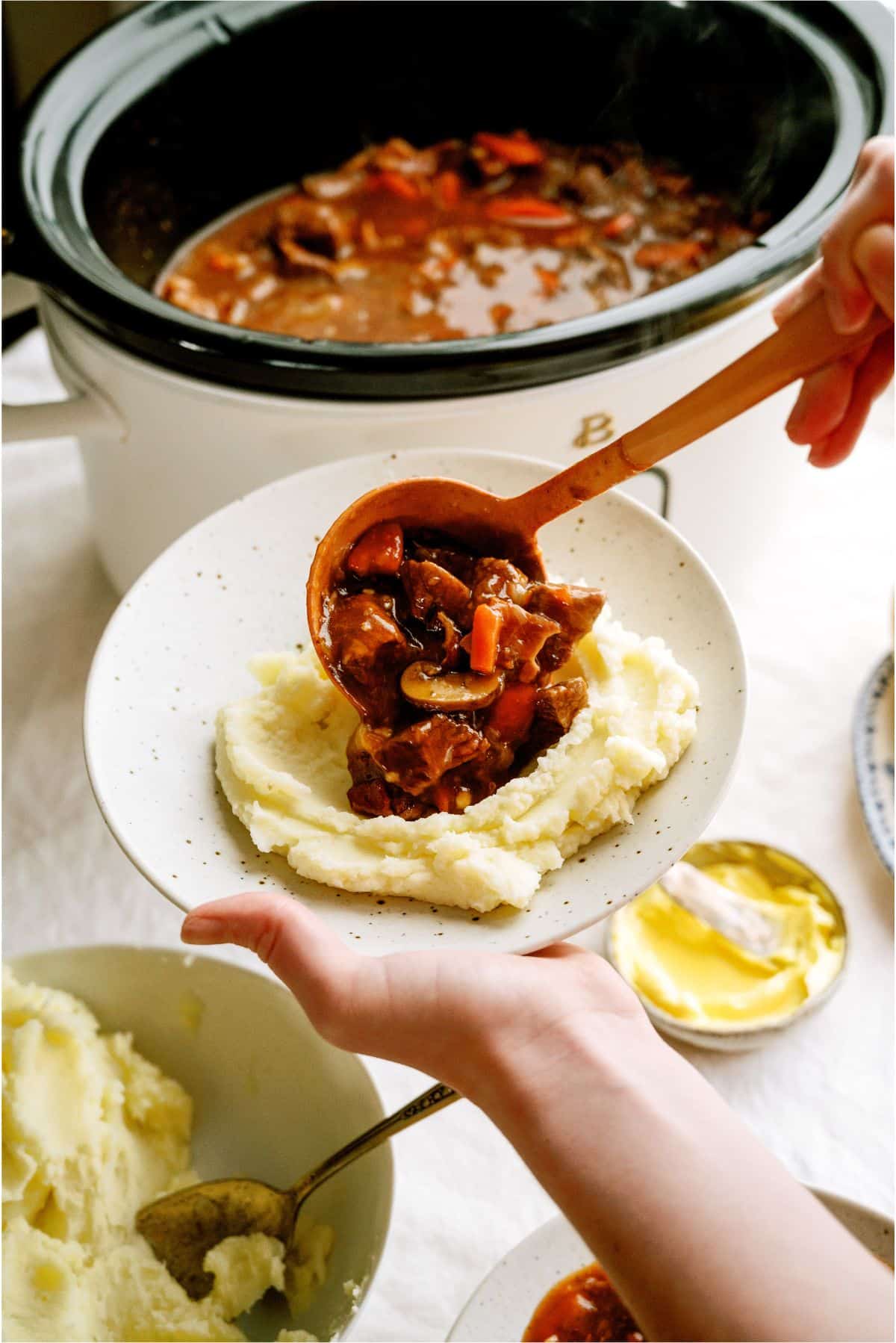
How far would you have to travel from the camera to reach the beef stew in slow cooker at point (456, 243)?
2.05 meters

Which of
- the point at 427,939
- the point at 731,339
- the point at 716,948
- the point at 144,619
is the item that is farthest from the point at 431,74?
the point at 427,939

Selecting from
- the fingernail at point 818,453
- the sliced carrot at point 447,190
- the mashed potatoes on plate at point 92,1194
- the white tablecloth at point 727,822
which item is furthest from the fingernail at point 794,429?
the sliced carrot at point 447,190

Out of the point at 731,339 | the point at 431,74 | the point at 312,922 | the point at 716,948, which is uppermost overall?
the point at 431,74

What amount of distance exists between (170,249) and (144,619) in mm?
1208

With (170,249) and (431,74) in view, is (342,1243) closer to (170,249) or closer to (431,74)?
(170,249)

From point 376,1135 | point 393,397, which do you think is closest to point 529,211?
point 393,397

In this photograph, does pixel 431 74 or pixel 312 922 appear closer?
pixel 312 922

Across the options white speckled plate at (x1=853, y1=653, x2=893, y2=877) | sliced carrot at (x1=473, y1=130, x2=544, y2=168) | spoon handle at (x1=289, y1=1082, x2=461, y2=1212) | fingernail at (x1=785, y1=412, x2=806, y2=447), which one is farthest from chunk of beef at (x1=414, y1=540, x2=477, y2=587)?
sliced carrot at (x1=473, y1=130, x2=544, y2=168)

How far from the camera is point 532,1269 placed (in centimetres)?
129

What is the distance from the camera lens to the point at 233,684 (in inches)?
51.8

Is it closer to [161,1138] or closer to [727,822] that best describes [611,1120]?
[161,1138]

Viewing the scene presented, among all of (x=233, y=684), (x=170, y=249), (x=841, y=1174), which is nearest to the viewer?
(x=233, y=684)

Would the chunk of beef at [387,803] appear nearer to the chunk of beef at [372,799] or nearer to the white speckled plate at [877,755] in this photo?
the chunk of beef at [372,799]

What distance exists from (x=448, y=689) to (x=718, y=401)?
0.35 m
